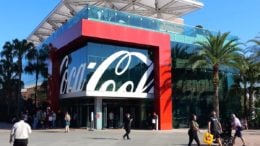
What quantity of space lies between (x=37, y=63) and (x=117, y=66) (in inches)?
571

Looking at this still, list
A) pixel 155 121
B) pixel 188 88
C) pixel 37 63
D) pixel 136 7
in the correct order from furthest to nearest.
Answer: pixel 136 7 → pixel 37 63 → pixel 188 88 → pixel 155 121

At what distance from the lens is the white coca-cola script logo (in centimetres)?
3522

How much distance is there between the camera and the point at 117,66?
3691cm

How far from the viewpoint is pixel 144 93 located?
125 ft

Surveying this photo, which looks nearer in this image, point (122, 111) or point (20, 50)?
point (122, 111)

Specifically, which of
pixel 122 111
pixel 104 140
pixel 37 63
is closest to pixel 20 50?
pixel 37 63

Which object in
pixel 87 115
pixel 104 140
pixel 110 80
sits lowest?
pixel 104 140

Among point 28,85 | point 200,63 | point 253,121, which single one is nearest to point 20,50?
point 28,85

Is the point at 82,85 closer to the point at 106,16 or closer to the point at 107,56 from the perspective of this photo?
the point at 107,56

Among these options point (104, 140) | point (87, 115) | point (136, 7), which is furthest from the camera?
point (136, 7)

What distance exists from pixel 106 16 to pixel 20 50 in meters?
17.7

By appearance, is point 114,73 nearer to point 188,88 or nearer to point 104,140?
point 188,88

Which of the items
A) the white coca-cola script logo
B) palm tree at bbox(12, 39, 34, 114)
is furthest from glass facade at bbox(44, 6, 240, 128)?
palm tree at bbox(12, 39, 34, 114)

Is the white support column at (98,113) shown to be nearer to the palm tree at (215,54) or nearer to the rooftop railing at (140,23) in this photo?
the rooftop railing at (140,23)
